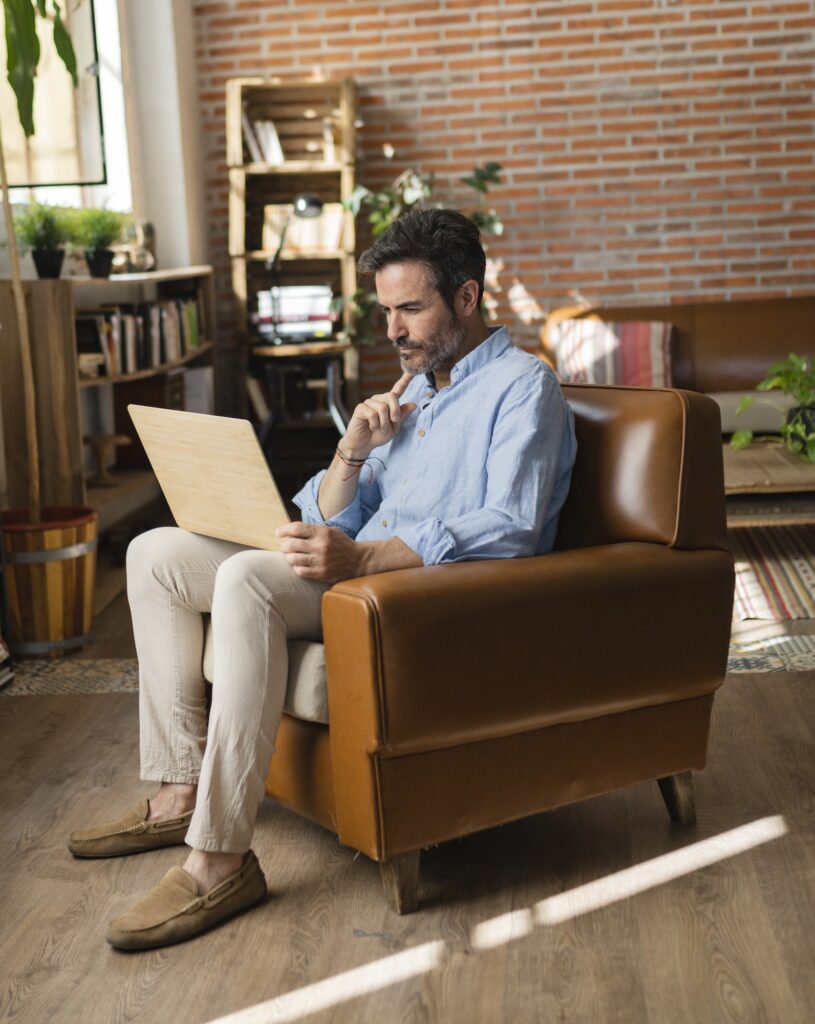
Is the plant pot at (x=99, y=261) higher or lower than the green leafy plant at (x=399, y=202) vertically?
lower

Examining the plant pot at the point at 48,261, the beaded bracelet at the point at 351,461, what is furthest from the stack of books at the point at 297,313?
the beaded bracelet at the point at 351,461

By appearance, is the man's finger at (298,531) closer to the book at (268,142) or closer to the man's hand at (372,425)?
the man's hand at (372,425)

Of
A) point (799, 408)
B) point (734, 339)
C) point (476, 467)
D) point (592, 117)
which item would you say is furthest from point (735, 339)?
point (476, 467)

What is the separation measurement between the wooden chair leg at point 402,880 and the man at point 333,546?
224mm

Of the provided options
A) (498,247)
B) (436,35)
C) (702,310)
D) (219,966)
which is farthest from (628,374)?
(219,966)

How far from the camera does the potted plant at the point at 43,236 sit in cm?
419

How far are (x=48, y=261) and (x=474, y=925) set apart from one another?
298cm

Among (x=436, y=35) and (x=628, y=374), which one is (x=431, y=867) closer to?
(x=628, y=374)

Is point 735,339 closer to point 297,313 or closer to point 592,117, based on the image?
point 592,117

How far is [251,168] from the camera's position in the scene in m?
6.02

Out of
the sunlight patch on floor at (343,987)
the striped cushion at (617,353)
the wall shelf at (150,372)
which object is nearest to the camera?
the sunlight patch on floor at (343,987)

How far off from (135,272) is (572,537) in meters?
3.66

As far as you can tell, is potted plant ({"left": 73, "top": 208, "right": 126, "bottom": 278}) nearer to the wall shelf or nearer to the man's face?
the wall shelf

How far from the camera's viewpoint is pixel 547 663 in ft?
6.68
